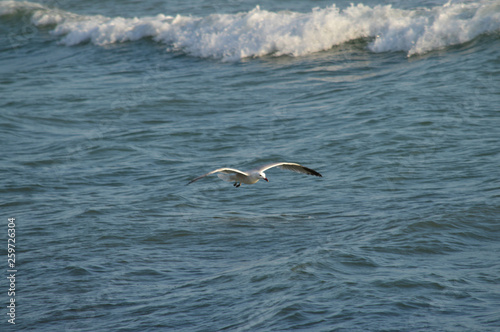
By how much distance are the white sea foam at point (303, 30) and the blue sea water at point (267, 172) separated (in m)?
0.06

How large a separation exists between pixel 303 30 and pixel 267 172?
8053mm

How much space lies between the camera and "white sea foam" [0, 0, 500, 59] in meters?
15.8

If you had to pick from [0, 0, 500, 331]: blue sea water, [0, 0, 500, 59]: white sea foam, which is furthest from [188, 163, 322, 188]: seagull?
[0, 0, 500, 59]: white sea foam

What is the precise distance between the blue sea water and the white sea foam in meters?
0.06

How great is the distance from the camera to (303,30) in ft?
56.8

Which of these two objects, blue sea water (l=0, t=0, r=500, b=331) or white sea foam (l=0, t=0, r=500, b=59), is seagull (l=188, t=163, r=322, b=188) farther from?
white sea foam (l=0, t=0, r=500, b=59)

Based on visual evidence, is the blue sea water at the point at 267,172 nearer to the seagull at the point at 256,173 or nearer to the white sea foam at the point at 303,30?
the white sea foam at the point at 303,30

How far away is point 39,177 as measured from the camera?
10109mm

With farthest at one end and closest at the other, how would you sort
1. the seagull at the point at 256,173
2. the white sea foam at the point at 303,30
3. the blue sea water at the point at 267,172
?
A: the white sea foam at the point at 303,30
the seagull at the point at 256,173
the blue sea water at the point at 267,172

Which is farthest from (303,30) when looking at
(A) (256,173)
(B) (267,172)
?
(A) (256,173)

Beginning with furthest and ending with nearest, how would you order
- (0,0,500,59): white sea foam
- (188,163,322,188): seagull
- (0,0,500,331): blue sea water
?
(0,0,500,59): white sea foam → (188,163,322,188): seagull → (0,0,500,331): blue sea water

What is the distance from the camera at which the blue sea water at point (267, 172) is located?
Answer: 5945 mm

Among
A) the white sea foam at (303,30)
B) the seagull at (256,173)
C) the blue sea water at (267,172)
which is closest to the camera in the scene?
the blue sea water at (267,172)

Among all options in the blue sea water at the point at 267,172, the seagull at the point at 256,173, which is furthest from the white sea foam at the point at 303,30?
the seagull at the point at 256,173
